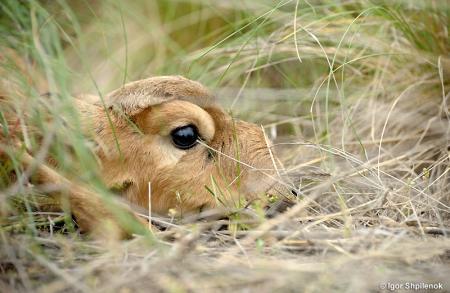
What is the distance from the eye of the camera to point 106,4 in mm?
4398

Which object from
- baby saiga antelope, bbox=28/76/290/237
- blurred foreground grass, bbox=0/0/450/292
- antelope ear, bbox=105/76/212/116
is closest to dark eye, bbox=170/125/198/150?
baby saiga antelope, bbox=28/76/290/237

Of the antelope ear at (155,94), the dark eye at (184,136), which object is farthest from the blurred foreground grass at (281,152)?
the dark eye at (184,136)

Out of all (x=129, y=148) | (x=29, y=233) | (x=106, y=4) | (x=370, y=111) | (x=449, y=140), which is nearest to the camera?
(x=29, y=233)

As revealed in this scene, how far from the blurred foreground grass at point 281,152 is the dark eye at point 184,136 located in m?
0.34

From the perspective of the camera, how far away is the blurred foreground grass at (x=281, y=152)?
2.44 meters

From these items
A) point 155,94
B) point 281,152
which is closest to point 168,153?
point 155,94

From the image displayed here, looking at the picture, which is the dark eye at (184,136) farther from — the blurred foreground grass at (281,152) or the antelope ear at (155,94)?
the blurred foreground grass at (281,152)

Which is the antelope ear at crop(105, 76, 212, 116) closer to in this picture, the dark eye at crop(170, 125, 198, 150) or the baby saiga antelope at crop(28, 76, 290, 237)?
the baby saiga antelope at crop(28, 76, 290, 237)

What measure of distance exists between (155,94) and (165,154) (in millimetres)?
266

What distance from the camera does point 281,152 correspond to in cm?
412

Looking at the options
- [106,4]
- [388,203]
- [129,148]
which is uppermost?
[106,4]

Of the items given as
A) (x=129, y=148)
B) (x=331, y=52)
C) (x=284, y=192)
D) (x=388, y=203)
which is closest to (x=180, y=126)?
(x=129, y=148)

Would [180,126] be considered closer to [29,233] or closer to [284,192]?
[284,192]

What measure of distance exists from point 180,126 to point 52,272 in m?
0.90
